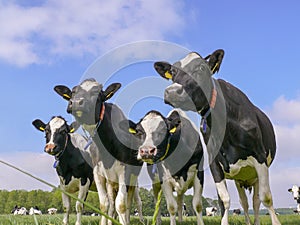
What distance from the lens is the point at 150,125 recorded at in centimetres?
816

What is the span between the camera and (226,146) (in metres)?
6.55

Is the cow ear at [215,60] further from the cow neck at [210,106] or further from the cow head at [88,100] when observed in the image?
the cow head at [88,100]

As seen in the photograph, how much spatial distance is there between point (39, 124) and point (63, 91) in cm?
240

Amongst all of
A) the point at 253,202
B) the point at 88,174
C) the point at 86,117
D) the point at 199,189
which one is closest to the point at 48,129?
the point at 88,174

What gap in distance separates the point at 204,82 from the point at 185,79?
14.3 inches

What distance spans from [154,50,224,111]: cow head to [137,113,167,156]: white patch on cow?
66.2 inches

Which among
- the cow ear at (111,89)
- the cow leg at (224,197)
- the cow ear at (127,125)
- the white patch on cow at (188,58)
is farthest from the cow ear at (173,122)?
the white patch on cow at (188,58)

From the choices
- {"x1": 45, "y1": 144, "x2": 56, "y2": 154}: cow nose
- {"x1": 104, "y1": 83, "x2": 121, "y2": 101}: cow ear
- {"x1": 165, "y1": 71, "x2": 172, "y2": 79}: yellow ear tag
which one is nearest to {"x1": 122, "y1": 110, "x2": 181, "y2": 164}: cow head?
{"x1": 104, "y1": 83, "x2": 121, "y2": 101}: cow ear

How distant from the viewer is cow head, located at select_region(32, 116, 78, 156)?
9864 mm

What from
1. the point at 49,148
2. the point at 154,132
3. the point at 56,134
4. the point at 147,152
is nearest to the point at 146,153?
the point at 147,152

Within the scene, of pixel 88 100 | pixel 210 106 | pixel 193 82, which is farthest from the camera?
pixel 88 100

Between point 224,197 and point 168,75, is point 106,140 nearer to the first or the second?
point 168,75

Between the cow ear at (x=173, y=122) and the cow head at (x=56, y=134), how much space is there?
280 cm

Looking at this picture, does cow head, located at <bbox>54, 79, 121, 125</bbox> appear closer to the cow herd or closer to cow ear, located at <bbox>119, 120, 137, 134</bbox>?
the cow herd
